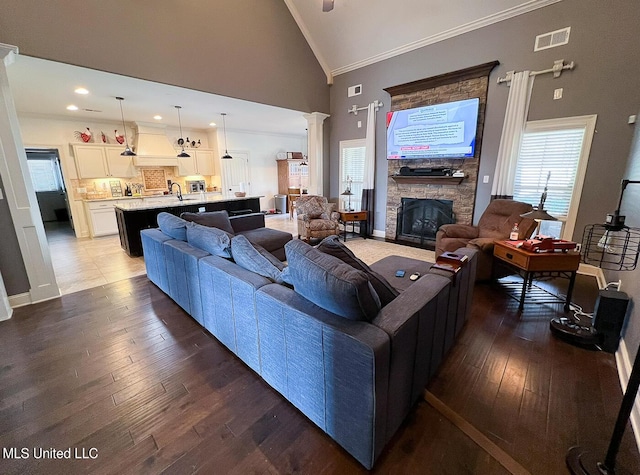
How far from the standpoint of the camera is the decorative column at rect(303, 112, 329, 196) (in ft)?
19.9

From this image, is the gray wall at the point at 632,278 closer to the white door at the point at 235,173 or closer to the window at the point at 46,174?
the white door at the point at 235,173

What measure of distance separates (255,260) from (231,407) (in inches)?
35.8

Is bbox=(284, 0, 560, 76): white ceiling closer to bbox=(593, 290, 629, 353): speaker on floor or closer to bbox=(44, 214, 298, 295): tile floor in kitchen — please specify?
bbox=(593, 290, 629, 353): speaker on floor

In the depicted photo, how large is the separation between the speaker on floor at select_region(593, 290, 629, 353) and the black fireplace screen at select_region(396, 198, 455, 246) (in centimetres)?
286

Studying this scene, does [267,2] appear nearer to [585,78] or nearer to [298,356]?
[585,78]

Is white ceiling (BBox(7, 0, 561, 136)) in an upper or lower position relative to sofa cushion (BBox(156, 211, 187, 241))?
upper

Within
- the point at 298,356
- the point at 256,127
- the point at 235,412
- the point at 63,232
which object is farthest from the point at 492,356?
the point at 63,232

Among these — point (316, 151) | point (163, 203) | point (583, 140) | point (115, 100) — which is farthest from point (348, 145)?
Result: point (115, 100)

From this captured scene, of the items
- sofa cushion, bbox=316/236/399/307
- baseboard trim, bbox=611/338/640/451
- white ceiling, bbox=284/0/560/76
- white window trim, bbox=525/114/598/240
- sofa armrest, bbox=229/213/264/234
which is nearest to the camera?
baseboard trim, bbox=611/338/640/451

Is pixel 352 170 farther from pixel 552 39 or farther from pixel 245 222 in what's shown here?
pixel 552 39

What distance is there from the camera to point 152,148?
6.89 m

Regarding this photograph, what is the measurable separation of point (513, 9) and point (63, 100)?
7.41 meters

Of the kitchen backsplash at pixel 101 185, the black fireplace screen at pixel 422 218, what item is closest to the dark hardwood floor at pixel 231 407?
the black fireplace screen at pixel 422 218

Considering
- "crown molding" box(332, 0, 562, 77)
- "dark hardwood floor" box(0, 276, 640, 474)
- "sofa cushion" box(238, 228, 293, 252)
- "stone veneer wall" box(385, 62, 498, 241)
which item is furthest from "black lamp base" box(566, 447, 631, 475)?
"crown molding" box(332, 0, 562, 77)
